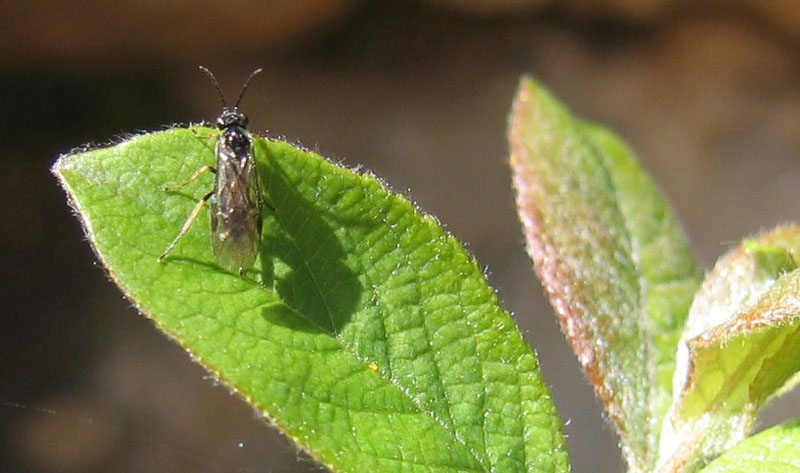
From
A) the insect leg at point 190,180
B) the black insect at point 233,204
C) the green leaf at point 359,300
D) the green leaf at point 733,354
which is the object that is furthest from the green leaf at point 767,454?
the insect leg at point 190,180

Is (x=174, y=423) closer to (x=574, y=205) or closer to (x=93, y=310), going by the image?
(x=93, y=310)

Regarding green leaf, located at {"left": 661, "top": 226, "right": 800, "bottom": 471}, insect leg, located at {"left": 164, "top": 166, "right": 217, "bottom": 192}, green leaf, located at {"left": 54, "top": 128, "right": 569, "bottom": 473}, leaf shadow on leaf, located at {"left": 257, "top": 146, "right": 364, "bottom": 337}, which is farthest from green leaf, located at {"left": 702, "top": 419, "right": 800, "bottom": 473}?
insect leg, located at {"left": 164, "top": 166, "right": 217, "bottom": 192}

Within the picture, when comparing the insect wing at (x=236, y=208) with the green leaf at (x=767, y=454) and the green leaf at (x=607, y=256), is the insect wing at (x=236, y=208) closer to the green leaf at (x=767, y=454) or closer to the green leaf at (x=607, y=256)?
the green leaf at (x=607, y=256)

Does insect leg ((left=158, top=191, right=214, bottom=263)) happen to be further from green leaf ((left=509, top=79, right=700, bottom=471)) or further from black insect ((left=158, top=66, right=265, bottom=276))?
green leaf ((left=509, top=79, right=700, bottom=471))

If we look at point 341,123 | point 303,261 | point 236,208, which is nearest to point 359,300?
point 303,261

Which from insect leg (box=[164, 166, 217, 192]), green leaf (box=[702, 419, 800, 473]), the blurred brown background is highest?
the blurred brown background

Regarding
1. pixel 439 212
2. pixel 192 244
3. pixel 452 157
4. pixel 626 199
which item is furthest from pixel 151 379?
pixel 192 244
